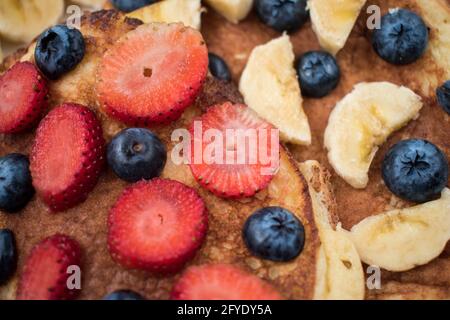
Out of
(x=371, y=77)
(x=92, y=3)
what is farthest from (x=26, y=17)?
(x=371, y=77)

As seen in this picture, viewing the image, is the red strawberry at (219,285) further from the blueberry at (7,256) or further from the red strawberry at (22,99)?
the red strawberry at (22,99)

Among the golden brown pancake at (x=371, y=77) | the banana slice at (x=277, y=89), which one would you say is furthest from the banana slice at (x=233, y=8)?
the banana slice at (x=277, y=89)

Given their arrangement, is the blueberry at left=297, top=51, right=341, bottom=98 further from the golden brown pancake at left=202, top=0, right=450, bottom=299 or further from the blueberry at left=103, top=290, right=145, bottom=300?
the blueberry at left=103, top=290, right=145, bottom=300

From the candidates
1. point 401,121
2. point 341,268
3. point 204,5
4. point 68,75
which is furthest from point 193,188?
point 204,5

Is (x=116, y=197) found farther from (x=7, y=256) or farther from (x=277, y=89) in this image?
(x=277, y=89)

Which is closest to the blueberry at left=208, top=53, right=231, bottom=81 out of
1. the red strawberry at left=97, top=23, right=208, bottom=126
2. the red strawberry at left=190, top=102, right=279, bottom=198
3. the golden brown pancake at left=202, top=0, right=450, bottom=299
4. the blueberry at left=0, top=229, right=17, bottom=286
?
the golden brown pancake at left=202, top=0, right=450, bottom=299
